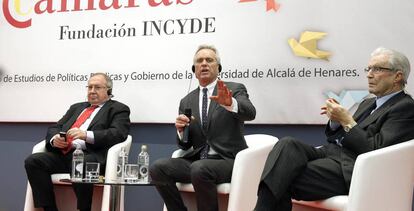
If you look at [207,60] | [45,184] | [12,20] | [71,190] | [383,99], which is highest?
[12,20]

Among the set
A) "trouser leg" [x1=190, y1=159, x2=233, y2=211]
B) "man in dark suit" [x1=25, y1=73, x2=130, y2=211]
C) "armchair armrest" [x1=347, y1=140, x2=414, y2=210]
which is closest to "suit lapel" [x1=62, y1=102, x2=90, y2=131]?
"man in dark suit" [x1=25, y1=73, x2=130, y2=211]

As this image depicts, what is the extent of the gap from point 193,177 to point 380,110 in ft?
3.70

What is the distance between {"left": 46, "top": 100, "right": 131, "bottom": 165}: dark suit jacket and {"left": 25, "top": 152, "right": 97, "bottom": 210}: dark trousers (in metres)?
0.12

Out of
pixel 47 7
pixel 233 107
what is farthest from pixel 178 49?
pixel 47 7

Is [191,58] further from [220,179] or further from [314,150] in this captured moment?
[314,150]

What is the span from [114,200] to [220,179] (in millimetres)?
633

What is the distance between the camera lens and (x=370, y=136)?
3.10 metres

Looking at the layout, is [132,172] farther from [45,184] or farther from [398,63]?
[398,63]

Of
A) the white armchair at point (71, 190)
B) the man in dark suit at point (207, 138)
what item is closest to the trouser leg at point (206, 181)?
the man in dark suit at point (207, 138)

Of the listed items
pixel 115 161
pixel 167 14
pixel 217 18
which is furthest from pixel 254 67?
pixel 115 161

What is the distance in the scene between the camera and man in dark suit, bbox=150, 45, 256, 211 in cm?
360

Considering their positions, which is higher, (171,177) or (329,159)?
(329,159)

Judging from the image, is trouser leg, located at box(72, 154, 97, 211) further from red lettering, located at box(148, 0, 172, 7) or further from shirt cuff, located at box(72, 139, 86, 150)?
red lettering, located at box(148, 0, 172, 7)

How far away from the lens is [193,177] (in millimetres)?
3605
